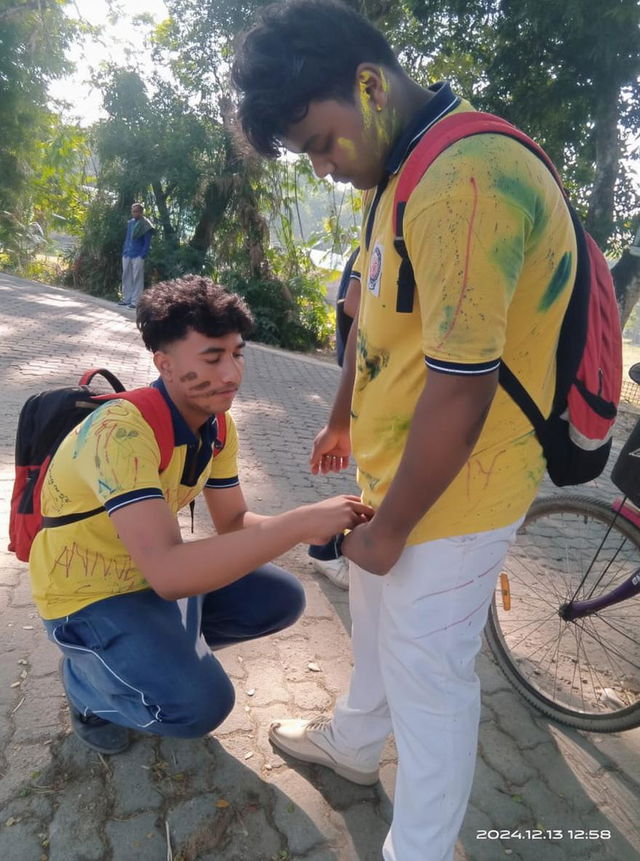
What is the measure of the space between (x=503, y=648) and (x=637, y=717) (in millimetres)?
488

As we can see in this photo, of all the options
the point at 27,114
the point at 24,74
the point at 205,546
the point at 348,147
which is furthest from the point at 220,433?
the point at 24,74

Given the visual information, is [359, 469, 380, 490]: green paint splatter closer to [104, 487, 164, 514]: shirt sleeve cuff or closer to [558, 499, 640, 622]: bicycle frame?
[104, 487, 164, 514]: shirt sleeve cuff

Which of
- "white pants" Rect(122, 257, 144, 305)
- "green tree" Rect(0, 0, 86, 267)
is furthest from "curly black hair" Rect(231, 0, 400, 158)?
"green tree" Rect(0, 0, 86, 267)

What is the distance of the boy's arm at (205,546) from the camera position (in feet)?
4.77

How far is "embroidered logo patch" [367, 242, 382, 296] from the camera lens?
124 cm

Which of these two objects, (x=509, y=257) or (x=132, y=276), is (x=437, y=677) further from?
(x=132, y=276)

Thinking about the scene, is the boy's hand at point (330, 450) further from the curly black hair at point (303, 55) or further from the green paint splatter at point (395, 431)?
the curly black hair at point (303, 55)

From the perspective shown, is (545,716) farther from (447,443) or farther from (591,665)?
(447,443)

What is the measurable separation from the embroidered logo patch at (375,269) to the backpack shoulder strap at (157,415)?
72cm

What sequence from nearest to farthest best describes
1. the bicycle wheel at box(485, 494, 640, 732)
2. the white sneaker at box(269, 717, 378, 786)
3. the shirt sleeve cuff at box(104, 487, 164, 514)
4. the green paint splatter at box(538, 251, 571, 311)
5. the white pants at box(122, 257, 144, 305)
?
the green paint splatter at box(538, 251, 571, 311) < the shirt sleeve cuff at box(104, 487, 164, 514) < the white sneaker at box(269, 717, 378, 786) < the bicycle wheel at box(485, 494, 640, 732) < the white pants at box(122, 257, 144, 305)

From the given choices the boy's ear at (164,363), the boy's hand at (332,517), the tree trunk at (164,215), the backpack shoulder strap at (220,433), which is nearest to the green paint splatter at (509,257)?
the boy's hand at (332,517)

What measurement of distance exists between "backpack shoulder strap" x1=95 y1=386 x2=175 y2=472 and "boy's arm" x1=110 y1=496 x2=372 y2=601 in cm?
24

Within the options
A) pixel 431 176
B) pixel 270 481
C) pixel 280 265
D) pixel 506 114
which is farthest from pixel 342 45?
pixel 280 265

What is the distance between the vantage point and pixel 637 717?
2059 millimetres
